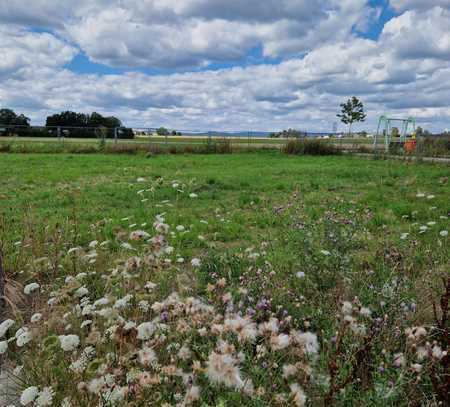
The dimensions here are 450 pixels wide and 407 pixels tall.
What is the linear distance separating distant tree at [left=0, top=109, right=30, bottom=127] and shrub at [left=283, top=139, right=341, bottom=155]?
32559mm

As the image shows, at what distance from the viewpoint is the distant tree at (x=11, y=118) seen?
44.8m

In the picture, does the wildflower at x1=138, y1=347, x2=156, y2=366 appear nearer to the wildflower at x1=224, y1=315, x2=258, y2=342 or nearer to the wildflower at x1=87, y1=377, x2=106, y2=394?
the wildflower at x1=87, y1=377, x2=106, y2=394

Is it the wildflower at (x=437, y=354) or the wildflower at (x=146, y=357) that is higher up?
the wildflower at (x=437, y=354)

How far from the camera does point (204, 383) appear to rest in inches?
79.4

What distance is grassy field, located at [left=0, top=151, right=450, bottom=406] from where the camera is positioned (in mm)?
1799

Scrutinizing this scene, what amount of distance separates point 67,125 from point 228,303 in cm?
5034

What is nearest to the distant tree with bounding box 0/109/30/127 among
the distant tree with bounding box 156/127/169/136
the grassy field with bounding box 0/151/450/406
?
the distant tree with bounding box 156/127/169/136

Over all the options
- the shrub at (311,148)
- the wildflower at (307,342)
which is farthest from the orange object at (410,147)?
the wildflower at (307,342)

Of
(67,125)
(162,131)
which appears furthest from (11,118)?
(162,131)

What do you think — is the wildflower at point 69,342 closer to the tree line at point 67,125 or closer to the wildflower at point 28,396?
the wildflower at point 28,396

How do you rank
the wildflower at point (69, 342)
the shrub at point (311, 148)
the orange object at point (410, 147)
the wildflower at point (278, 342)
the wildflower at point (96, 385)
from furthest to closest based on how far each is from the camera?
1. the shrub at point (311, 148)
2. the orange object at point (410, 147)
3. the wildflower at point (69, 342)
4. the wildflower at point (96, 385)
5. the wildflower at point (278, 342)

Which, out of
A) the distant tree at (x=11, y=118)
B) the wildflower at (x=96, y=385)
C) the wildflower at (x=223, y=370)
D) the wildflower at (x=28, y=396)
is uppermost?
the distant tree at (x=11, y=118)

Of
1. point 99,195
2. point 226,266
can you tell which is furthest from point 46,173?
point 226,266

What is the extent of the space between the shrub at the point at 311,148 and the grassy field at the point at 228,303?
14.2 metres
